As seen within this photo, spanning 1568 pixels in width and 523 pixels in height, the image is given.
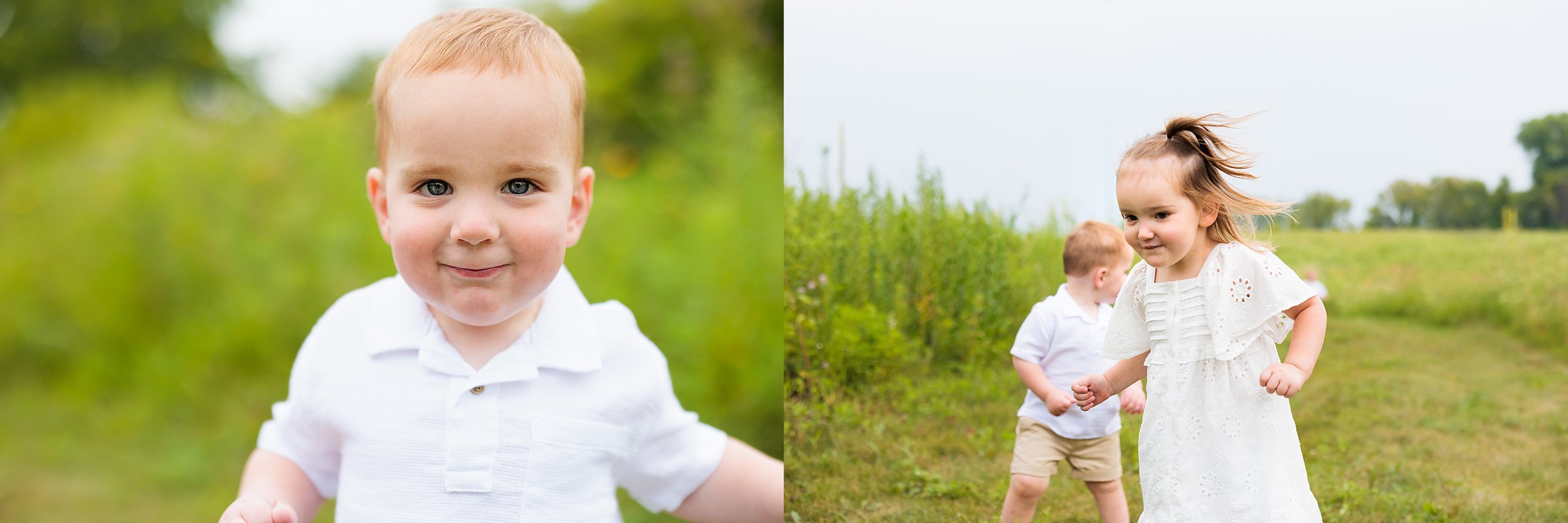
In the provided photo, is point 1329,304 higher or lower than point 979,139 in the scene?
lower

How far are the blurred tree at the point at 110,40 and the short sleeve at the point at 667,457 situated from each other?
686 centimetres

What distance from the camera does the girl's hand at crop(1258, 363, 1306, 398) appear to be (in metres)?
1.96

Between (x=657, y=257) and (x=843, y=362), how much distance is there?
1115 mm

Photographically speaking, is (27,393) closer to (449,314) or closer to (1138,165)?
(449,314)

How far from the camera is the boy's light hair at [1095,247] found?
269cm

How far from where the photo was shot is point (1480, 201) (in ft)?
11.8

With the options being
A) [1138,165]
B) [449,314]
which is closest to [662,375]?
[449,314]

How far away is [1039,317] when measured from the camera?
2.76 meters

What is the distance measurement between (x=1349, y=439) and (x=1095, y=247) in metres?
1.32

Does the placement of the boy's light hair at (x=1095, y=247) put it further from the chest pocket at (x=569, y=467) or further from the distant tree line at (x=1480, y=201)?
the chest pocket at (x=569, y=467)

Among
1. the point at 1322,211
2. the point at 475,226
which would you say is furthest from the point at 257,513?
the point at 1322,211

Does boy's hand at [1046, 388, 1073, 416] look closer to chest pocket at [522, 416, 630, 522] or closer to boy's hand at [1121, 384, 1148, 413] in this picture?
boy's hand at [1121, 384, 1148, 413]

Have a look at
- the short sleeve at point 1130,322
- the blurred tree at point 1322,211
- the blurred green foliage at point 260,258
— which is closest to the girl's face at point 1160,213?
the short sleeve at point 1130,322

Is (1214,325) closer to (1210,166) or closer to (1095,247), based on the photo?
(1210,166)
